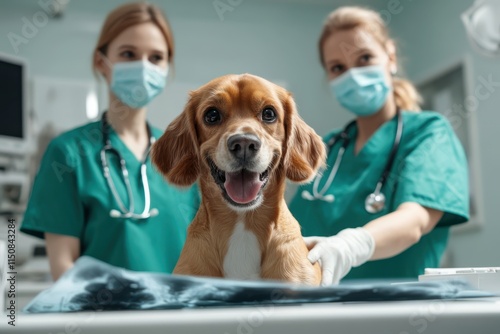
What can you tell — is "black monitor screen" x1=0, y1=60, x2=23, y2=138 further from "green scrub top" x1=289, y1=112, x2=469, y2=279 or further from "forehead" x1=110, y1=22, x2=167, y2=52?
"green scrub top" x1=289, y1=112, x2=469, y2=279

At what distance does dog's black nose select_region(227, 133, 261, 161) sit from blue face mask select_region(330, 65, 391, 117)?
1.37ft

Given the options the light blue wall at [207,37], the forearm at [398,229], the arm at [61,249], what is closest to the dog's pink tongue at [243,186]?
the forearm at [398,229]

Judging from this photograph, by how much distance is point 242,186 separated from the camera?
52 cm

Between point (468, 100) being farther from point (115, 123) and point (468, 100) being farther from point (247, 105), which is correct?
point (247, 105)

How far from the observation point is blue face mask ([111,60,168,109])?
0.88 meters

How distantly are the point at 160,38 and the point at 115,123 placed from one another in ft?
0.55

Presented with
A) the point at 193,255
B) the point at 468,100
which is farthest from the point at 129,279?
the point at 468,100

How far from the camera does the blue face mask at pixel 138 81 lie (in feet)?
2.89

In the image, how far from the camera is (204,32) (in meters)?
2.32

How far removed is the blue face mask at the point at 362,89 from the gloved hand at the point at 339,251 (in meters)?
0.25

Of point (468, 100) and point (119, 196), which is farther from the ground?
point (468, 100)

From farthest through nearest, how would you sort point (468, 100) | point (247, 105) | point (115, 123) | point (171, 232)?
point (468, 100) → point (115, 123) → point (171, 232) → point (247, 105)

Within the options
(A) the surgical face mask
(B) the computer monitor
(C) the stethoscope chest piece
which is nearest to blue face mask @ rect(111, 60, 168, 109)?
(A) the surgical face mask

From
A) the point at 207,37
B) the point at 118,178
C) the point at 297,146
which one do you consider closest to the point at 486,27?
the point at 297,146
